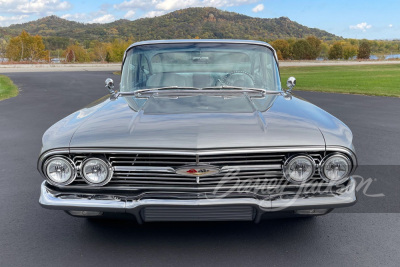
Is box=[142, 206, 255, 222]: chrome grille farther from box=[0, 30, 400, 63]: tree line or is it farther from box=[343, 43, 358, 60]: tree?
box=[343, 43, 358, 60]: tree

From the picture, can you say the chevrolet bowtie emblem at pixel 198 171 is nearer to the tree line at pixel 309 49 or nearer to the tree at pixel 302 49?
the tree line at pixel 309 49

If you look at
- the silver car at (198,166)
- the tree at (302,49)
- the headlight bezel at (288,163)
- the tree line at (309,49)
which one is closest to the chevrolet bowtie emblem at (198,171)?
the silver car at (198,166)

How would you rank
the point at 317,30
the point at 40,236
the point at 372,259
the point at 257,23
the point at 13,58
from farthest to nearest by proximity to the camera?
the point at 317,30, the point at 257,23, the point at 13,58, the point at 40,236, the point at 372,259

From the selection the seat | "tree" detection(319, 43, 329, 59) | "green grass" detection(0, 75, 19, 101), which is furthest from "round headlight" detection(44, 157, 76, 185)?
"tree" detection(319, 43, 329, 59)

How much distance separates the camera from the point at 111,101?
3650 mm

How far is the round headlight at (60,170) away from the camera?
106 inches

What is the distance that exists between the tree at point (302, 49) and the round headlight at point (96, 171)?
10021 cm

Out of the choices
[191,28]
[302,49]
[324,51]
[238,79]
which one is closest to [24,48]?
[191,28]

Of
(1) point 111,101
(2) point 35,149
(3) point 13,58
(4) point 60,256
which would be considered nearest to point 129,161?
(4) point 60,256

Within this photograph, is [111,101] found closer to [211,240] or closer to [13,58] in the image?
[211,240]

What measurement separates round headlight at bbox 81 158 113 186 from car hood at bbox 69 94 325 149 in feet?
0.37

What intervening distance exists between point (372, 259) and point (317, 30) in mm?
156947

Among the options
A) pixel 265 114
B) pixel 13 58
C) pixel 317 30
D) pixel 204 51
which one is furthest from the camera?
pixel 317 30

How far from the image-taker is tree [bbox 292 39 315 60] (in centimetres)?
9762
